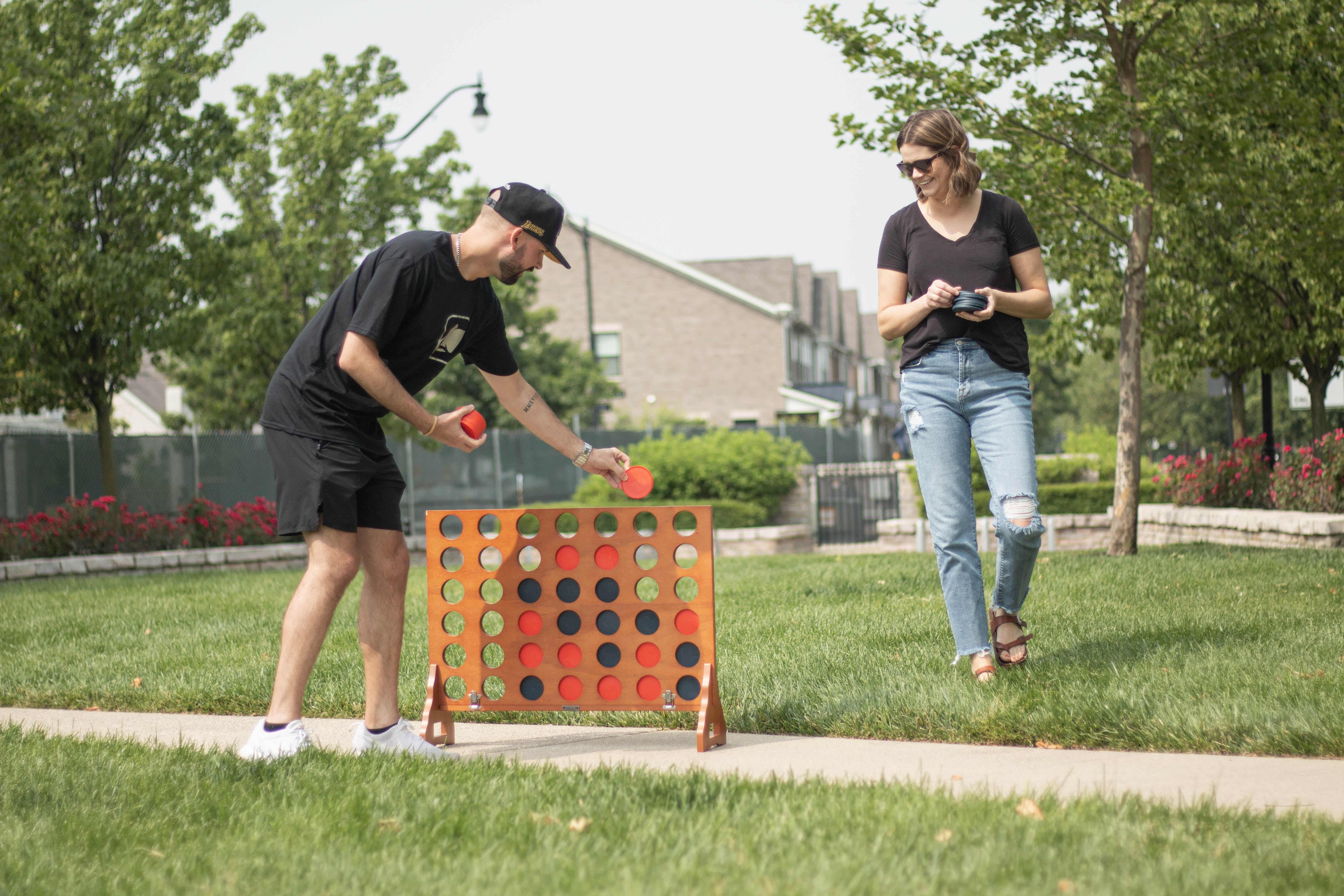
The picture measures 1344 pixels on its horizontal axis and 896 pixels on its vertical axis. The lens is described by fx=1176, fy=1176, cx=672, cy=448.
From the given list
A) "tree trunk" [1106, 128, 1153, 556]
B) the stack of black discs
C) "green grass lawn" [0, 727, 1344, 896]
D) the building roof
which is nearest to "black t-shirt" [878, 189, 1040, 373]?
the stack of black discs

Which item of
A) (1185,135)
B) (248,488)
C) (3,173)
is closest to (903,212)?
(1185,135)

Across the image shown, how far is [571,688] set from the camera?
4.32 metres

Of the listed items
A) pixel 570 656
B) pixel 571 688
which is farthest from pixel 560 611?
pixel 571 688

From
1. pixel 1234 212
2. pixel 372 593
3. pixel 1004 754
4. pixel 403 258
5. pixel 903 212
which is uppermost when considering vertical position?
pixel 1234 212

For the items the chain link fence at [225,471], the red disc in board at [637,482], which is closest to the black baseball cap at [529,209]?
the red disc in board at [637,482]

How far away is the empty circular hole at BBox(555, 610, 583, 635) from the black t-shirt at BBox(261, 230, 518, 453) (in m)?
0.89

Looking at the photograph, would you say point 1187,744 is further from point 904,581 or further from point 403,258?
point 904,581

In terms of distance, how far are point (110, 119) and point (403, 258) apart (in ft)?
38.8

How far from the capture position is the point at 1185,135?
10.7 m

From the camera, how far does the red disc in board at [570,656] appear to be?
4301 millimetres

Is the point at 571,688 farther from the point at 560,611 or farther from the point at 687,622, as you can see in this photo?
the point at 687,622

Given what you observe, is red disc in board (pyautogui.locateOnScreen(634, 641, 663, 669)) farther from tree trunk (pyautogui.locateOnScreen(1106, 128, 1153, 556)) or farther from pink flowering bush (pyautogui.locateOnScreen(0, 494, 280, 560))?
pink flowering bush (pyautogui.locateOnScreen(0, 494, 280, 560))

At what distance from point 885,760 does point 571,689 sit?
47.5 inches

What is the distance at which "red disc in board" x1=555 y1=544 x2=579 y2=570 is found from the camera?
14.2ft
